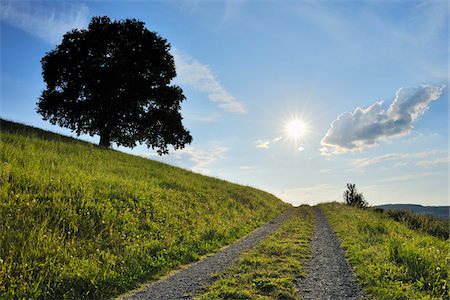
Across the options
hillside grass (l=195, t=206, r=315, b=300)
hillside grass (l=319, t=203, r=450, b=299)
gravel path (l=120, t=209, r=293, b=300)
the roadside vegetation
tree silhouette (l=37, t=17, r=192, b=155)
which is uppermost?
tree silhouette (l=37, t=17, r=192, b=155)

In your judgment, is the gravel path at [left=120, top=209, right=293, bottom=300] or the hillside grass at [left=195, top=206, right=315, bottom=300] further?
the gravel path at [left=120, top=209, right=293, bottom=300]

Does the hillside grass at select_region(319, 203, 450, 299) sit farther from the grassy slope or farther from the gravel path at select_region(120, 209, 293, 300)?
the grassy slope

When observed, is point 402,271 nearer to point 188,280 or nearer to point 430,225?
point 188,280

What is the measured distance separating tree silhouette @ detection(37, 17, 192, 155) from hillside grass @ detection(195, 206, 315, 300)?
27581mm

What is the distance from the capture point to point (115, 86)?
1412 inches

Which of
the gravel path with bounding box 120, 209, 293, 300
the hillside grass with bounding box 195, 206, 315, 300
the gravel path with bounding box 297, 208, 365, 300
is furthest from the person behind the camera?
the gravel path with bounding box 120, 209, 293, 300

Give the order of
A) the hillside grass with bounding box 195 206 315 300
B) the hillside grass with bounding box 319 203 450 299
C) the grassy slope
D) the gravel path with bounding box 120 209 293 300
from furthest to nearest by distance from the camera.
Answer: the grassy slope
the gravel path with bounding box 120 209 293 300
the hillside grass with bounding box 195 206 315 300
the hillside grass with bounding box 319 203 450 299

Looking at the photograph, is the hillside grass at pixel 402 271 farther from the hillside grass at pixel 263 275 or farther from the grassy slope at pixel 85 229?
the grassy slope at pixel 85 229

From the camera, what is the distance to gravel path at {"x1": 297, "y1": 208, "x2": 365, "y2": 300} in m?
7.68

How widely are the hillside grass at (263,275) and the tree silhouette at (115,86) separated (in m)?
27.6

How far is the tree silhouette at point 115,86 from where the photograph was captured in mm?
35625

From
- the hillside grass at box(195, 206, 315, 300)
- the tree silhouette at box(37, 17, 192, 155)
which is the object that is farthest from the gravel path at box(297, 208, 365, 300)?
the tree silhouette at box(37, 17, 192, 155)

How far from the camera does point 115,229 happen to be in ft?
39.3

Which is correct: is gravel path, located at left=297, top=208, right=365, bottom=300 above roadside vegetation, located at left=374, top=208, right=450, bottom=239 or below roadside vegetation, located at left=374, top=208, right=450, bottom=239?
below
